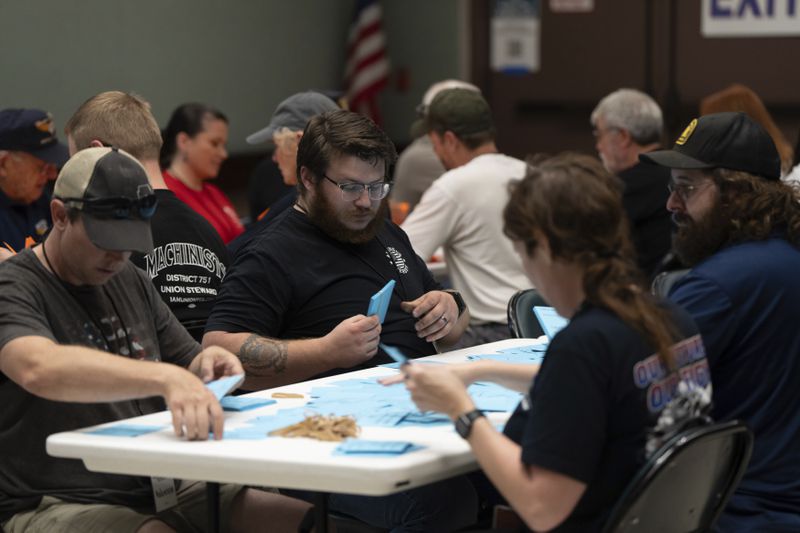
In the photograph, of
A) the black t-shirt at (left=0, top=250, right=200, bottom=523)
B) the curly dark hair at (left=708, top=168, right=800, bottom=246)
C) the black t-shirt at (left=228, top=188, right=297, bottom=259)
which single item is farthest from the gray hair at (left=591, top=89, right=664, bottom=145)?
the black t-shirt at (left=0, top=250, right=200, bottom=523)

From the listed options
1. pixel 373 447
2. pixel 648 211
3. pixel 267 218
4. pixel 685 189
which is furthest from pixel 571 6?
pixel 373 447

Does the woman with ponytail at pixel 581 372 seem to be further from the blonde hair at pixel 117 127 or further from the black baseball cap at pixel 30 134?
the black baseball cap at pixel 30 134

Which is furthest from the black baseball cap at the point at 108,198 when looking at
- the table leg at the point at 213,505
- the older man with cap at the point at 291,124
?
the older man with cap at the point at 291,124

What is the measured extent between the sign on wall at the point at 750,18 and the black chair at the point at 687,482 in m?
6.52

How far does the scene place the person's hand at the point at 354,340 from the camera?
3318 mm

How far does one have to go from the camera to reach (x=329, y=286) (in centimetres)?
363

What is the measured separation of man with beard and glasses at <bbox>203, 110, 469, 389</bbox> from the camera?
344cm

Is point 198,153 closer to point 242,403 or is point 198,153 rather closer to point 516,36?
point 242,403

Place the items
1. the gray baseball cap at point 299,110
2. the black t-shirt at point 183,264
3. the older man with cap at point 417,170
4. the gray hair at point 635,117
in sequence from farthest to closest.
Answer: the older man with cap at point 417,170 < the gray hair at point 635,117 < the gray baseball cap at point 299,110 < the black t-shirt at point 183,264

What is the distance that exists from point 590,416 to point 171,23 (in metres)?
5.36

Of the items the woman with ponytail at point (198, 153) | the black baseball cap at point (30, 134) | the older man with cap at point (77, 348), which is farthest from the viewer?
the woman with ponytail at point (198, 153)

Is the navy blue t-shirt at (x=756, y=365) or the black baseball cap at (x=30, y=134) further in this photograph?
the black baseball cap at (x=30, y=134)

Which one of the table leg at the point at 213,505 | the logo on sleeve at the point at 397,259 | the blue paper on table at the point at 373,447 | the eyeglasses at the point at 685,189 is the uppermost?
the eyeglasses at the point at 685,189

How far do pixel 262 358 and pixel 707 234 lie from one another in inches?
50.3
